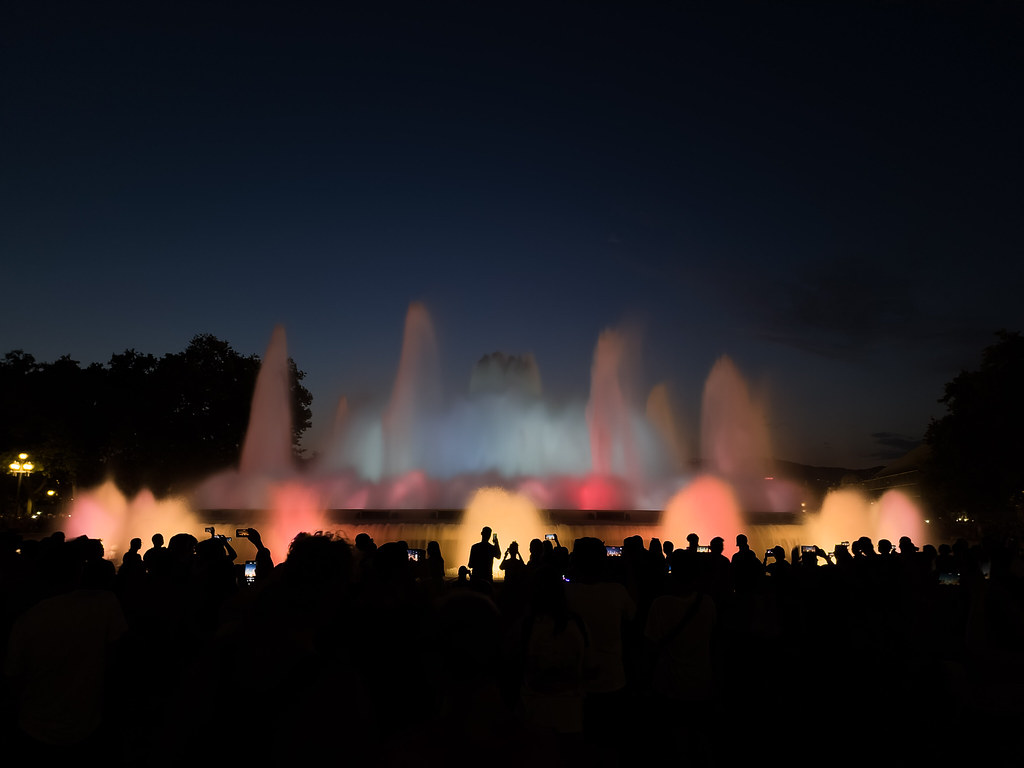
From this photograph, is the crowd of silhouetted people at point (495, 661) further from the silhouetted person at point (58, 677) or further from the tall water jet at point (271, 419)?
the tall water jet at point (271, 419)

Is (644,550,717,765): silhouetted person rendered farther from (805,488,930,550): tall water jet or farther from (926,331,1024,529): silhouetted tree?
(926,331,1024,529): silhouetted tree

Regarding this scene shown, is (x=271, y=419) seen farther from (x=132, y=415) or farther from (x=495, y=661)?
(x=495, y=661)

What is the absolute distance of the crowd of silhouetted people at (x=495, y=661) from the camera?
8.04 feet

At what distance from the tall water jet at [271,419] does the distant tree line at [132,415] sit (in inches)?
331

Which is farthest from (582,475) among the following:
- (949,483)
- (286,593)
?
(286,593)

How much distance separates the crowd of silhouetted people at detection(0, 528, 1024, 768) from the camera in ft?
8.04

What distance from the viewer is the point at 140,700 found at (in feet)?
18.5

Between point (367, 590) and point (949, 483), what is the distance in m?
52.8

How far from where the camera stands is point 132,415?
56.0 meters

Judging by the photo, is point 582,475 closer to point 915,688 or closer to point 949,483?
point 949,483

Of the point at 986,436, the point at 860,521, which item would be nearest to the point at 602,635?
the point at 860,521

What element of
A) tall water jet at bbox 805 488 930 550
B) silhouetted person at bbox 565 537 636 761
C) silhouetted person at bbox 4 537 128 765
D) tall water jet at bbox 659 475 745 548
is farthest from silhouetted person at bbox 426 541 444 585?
tall water jet at bbox 805 488 930 550

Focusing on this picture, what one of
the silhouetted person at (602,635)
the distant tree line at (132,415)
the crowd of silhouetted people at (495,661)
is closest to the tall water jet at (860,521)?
the crowd of silhouetted people at (495,661)

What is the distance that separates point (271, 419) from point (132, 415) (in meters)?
14.1
